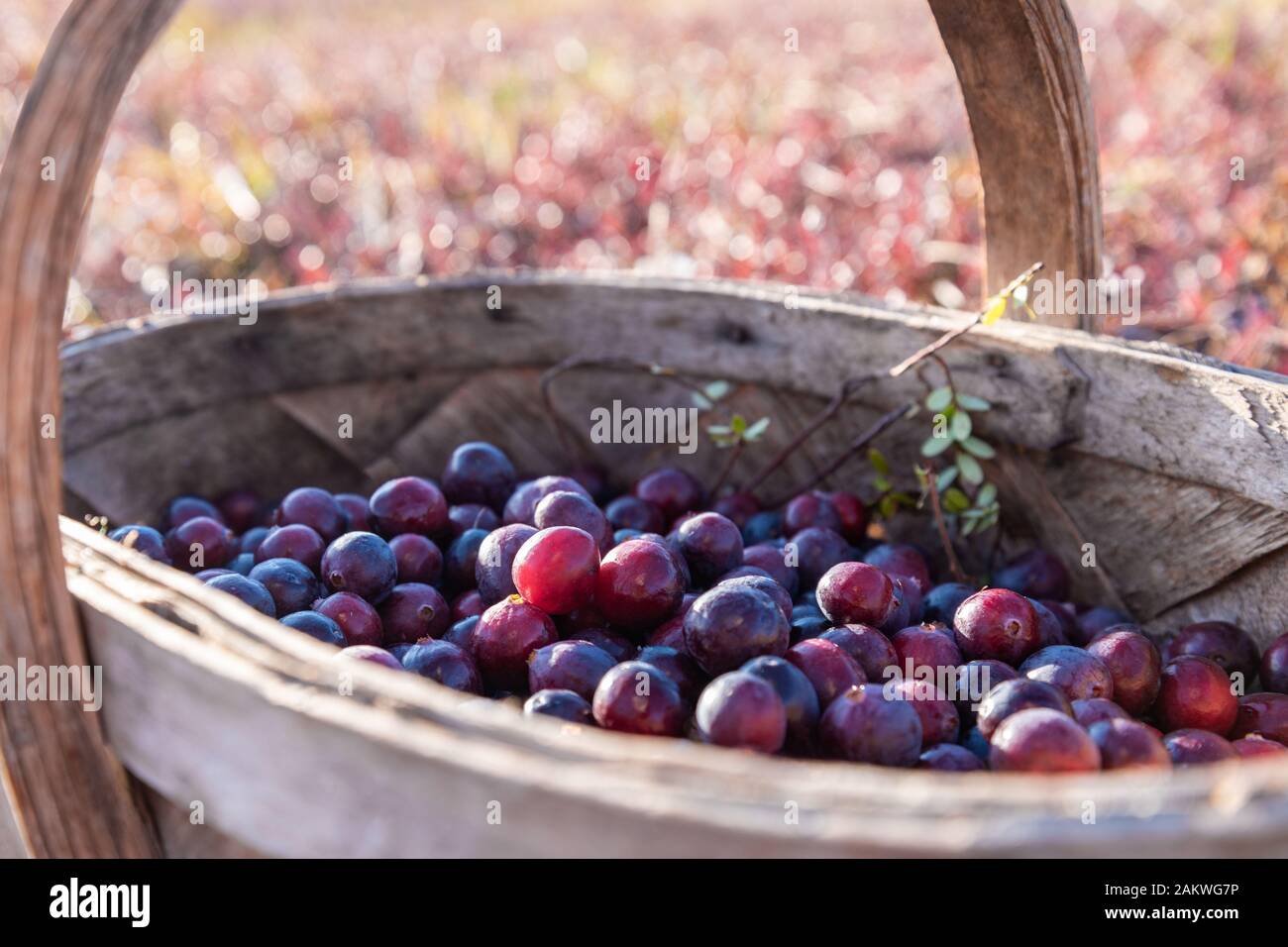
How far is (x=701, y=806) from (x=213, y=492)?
1.82 m

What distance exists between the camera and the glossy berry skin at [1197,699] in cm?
150

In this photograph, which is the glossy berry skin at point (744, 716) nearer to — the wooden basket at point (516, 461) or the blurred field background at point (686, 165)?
the wooden basket at point (516, 461)

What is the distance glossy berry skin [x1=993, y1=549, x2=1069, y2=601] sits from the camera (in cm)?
192

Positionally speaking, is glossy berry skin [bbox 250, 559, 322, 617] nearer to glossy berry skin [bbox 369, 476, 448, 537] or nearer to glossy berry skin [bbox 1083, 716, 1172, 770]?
glossy berry skin [bbox 369, 476, 448, 537]

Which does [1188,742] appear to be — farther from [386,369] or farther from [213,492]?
[213,492]

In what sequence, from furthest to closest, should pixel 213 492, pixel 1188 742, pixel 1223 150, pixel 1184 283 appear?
pixel 1223 150
pixel 1184 283
pixel 213 492
pixel 1188 742

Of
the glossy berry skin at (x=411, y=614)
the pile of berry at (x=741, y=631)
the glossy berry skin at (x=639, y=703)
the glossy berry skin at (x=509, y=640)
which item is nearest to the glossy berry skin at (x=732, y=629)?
the pile of berry at (x=741, y=631)

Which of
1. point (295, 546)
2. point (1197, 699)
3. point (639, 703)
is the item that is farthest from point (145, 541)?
point (1197, 699)

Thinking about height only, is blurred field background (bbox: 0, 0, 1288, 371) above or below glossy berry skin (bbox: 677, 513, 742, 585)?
above

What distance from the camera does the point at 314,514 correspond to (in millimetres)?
1888

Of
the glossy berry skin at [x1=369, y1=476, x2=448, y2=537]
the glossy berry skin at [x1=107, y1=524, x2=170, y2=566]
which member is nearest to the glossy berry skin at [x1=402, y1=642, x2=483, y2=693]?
the glossy berry skin at [x1=369, y1=476, x2=448, y2=537]

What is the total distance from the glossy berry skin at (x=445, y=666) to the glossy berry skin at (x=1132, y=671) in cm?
86

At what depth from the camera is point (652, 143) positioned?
528 centimetres
